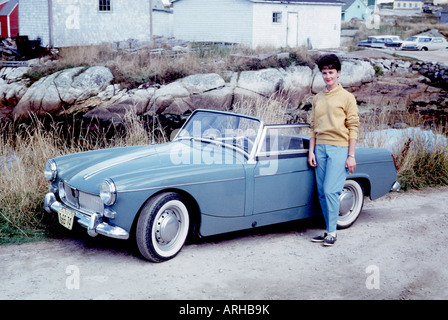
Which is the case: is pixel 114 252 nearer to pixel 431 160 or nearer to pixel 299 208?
pixel 299 208

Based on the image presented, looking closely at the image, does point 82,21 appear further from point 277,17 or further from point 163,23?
point 163,23

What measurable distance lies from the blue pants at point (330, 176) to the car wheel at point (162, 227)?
1444mm

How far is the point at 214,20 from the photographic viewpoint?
2972 cm

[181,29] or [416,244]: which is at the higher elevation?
[181,29]

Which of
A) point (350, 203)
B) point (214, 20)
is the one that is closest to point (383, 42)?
point (214, 20)

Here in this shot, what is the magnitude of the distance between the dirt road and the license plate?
296mm

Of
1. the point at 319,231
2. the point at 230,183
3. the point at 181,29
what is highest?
the point at 181,29

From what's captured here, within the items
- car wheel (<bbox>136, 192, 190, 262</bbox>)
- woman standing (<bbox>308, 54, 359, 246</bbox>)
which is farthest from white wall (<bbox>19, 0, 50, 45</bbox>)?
car wheel (<bbox>136, 192, 190, 262</bbox>)

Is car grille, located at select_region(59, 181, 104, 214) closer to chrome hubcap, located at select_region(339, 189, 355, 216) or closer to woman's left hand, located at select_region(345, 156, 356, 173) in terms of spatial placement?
woman's left hand, located at select_region(345, 156, 356, 173)

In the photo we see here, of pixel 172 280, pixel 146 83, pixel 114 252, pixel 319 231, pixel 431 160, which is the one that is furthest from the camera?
pixel 146 83

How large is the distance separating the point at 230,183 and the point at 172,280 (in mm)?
1123

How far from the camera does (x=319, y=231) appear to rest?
18.9 feet
